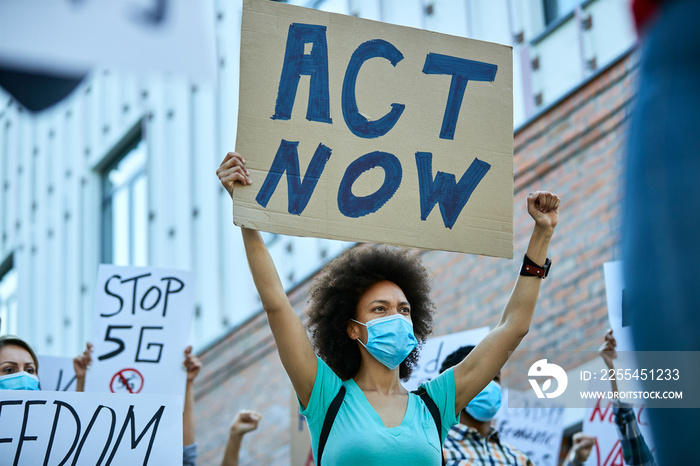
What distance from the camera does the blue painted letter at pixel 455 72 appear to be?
3.62 meters

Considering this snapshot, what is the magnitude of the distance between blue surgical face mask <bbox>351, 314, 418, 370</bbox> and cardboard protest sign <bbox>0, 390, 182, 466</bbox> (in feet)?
3.57

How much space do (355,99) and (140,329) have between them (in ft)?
8.40

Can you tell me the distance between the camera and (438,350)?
550cm

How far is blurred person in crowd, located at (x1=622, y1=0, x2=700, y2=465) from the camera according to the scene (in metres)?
1.03

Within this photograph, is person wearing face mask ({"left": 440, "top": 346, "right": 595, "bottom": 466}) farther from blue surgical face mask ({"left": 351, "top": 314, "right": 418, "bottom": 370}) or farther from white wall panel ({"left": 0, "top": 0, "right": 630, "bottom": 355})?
white wall panel ({"left": 0, "top": 0, "right": 630, "bottom": 355})

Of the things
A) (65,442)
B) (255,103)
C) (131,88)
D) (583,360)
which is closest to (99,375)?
(65,442)

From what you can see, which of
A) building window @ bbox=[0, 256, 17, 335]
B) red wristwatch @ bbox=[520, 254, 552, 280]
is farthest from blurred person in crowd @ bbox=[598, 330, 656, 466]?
building window @ bbox=[0, 256, 17, 335]

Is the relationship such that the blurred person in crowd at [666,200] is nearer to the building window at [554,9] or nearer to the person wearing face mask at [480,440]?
the person wearing face mask at [480,440]

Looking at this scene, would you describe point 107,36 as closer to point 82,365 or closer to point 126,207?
point 82,365

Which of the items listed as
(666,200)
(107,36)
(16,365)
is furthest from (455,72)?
(666,200)

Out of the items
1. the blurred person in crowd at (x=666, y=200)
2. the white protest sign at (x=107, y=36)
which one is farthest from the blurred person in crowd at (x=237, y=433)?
the blurred person in crowd at (x=666, y=200)

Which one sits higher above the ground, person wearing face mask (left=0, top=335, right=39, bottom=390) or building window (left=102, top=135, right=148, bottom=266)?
building window (left=102, top=135, right=148, bottom=266)

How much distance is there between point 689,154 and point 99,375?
15.9 ft

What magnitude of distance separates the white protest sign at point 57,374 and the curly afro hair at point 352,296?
2.94 meters
